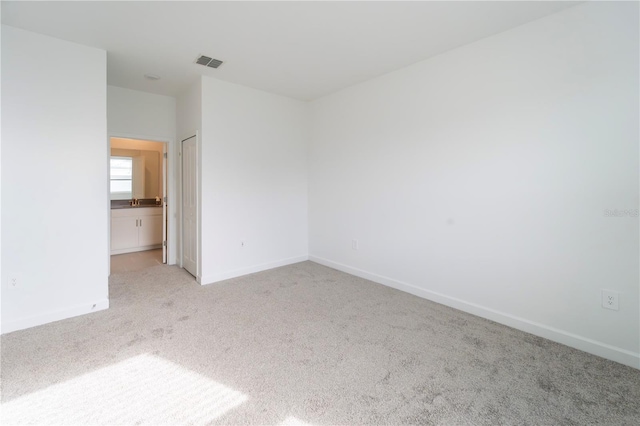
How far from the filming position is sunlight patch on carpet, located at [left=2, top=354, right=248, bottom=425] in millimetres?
1649

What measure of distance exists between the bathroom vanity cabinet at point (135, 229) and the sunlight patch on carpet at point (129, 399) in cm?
429

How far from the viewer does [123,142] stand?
20.8 feet

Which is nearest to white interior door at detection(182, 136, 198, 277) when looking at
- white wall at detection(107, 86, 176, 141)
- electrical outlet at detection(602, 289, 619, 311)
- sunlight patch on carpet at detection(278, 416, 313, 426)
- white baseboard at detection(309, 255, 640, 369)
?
white wall at detection(107, 86, 176, 141)

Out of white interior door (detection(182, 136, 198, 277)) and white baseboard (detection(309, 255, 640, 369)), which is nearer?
white baseboard (detection(309, 255, 640, 369))

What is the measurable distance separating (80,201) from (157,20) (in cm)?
192

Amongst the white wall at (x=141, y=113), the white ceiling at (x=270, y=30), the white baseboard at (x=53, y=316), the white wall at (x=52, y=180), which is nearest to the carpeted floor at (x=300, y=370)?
the white baseboard at (x=53, y=316)

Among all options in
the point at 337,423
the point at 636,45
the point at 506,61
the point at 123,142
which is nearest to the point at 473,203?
the point at 506,61

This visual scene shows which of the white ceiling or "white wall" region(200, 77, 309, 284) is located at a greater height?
the white ceiling

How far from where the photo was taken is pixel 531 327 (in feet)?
8.64

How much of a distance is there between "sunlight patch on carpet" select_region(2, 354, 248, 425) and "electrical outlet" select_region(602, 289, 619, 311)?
2.76m

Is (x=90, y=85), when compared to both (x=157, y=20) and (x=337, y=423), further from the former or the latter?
(x=337, y=423)

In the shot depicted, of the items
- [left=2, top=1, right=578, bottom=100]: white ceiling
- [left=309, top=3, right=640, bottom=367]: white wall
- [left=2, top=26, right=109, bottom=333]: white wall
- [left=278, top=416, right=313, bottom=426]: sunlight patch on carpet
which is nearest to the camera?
[left=278, top=416, right=313, bottom=426]: sunlight patch on carpet

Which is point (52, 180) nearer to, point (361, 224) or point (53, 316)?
point (53, 316)

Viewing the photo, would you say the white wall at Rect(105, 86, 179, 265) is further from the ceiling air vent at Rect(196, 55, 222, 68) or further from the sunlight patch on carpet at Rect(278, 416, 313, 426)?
the sunlight patch on carpet at Rect(278, 416, 313, 426)
